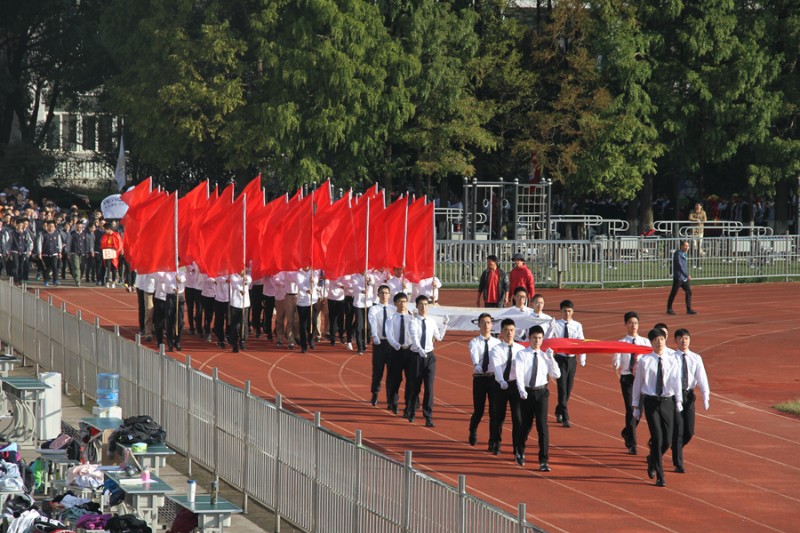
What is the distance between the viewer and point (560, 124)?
43.5m

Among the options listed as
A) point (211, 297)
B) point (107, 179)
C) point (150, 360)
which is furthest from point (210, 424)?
point (107, 179)

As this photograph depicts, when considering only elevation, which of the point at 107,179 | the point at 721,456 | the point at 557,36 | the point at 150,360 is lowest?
A: the point at 721,456

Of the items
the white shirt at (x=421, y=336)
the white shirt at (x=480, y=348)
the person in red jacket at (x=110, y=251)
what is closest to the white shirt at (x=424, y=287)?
the white shirt at (x=421, y=336)

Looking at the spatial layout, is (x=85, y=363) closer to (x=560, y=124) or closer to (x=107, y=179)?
(x=560, y=124)

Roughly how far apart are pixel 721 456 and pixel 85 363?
355 inches

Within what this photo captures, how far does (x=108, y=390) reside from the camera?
17.4 metres

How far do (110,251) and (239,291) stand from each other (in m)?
10.6

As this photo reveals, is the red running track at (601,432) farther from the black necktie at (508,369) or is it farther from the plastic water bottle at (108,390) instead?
the plastic water bottle at (108,390)

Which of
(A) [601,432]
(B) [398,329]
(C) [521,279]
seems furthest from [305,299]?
(A) [601,432]

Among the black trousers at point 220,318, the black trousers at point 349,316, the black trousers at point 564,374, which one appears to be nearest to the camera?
the black trousers at point 564,374

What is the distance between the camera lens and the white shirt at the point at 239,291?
2411 centimetres

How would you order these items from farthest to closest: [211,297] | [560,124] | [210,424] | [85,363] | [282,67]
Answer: [560,124] → [282,67] → [211,297] → [85,363] → [210,424]

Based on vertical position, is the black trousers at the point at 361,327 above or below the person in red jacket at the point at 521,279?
below

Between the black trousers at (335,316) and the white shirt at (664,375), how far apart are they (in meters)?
10.2
